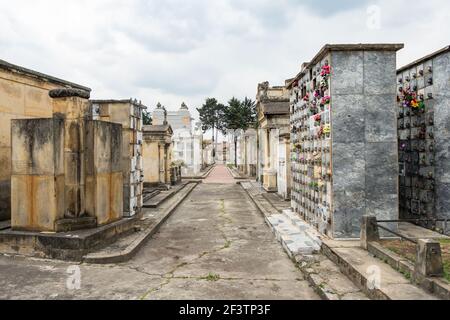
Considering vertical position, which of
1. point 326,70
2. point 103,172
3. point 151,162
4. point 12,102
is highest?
point 326,70

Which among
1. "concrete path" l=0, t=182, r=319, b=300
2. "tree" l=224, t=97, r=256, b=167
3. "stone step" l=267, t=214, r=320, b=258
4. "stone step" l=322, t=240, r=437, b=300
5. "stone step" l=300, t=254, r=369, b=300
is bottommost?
"concrete path" l=0, t=182, r=319, b=300

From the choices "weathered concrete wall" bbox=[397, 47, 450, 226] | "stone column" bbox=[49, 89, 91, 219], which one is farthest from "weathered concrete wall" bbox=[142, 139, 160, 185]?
"weathered concrete wall" bbox=[397, 47, 450, 226]

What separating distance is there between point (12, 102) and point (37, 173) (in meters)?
Result: 2.80

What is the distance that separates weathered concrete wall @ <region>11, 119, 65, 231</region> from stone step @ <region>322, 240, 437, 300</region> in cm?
488

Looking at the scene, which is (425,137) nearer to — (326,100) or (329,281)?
(326,100)

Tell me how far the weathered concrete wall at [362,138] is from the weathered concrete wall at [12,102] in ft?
22.9

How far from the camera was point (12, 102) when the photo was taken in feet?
27.0

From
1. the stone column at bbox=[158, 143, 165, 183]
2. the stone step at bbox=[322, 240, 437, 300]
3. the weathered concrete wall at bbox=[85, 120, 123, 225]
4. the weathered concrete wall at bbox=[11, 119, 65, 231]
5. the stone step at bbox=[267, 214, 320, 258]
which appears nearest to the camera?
the stone step at bbox=[322, 240, 437, 300]

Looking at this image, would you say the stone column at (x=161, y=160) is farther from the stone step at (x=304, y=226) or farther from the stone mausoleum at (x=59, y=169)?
the stone mausoleum at (x=59, y=169)

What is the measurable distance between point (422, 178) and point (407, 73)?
2.35 m

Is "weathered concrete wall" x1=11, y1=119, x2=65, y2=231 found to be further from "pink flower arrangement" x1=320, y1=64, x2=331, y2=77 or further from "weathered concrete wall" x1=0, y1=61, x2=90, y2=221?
"pink flower arrangement" x1=320, y1=64, x2=331, y2=77

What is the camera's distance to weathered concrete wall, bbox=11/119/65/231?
6.42 metres

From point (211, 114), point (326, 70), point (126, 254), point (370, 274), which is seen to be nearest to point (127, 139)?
point (126, 254)
